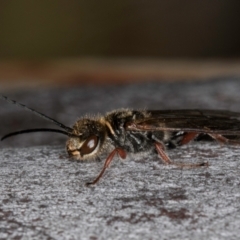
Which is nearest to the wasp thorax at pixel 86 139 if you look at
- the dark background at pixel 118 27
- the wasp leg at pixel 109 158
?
the wasp leg at pixel 109 158

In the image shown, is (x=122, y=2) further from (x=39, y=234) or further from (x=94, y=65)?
(x=39, y=234)

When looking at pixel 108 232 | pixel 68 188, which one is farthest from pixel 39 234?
pixel 68 188

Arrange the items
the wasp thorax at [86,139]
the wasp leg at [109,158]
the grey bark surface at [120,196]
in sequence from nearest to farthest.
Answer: the grey bark surface at [120,196] < the wasp leg at [109,158] < the wasp thorax at [86,139]

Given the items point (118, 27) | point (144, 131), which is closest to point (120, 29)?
point (118, 27)

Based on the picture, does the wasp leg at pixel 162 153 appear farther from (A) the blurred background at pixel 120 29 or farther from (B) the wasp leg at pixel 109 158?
(A) the blurred background at pixel 120 29

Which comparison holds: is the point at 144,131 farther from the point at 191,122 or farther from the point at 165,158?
the point at 165,158

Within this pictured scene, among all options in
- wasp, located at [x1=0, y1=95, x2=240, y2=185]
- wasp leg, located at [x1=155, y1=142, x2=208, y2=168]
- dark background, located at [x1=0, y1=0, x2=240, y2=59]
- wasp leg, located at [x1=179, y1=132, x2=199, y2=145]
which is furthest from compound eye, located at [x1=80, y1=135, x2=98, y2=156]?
dark background, located at [x1=0, y1=0, x2=240, y2=59]
